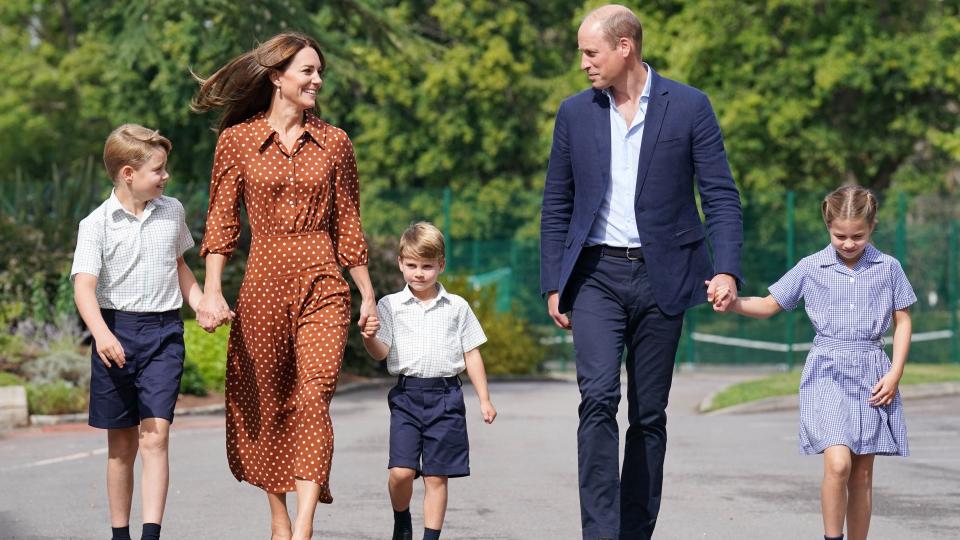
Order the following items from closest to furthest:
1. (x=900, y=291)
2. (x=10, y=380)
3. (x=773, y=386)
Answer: (x=900, y=291) < (x=10, y=380) < (x=773, y=386)

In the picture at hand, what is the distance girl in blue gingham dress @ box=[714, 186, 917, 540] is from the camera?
254 inches

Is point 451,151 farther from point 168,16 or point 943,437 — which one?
point 943,437

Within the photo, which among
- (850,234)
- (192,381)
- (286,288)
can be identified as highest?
(850,234)

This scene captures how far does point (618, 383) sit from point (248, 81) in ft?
5.85

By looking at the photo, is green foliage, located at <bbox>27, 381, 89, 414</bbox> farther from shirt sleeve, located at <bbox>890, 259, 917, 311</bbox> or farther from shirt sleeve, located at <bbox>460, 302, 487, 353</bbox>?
shirt sleeve, located at <bbox>890, 259, 917, 311</bbox>

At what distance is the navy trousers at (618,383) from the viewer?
6328 mm

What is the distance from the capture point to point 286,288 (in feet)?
20.6

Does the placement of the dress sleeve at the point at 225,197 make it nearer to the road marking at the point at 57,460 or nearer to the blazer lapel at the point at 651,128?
the blazer lapel at the point at 651,128

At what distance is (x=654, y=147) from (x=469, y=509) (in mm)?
2919

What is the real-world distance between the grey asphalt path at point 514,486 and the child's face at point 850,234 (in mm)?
1732

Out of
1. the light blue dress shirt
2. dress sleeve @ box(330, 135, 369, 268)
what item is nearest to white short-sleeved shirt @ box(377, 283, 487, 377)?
dress sleeve @ box(330, 135, 369, 268)

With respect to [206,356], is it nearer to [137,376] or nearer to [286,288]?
[137,376]

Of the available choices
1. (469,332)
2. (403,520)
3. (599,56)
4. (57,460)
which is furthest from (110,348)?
(57,460)

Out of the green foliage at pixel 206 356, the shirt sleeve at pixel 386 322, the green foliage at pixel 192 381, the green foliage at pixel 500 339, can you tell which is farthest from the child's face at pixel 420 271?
the green foliage at pixel 500 339
